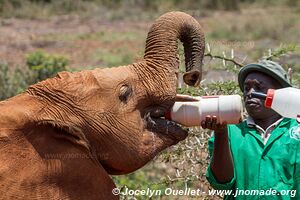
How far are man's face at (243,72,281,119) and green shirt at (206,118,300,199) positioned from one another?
0.08 m

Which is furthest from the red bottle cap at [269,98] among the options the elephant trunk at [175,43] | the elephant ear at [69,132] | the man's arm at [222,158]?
the elephant ear at [69,132]

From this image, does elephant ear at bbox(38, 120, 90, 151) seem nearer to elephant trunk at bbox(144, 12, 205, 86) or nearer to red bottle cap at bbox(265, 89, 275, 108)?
A: elephant trunk at bbox(144, 12, 205, 86)

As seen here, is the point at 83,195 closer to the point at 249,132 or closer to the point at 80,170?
the point at 80,170

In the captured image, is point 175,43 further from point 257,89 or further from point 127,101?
point 257,89

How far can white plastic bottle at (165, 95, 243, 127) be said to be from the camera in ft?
13.0

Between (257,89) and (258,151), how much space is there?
1.03 feet

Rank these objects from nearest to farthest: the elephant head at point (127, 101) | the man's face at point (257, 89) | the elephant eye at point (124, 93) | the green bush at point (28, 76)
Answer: the elephant head at point (127, 101)
the elephant eye at point (124, 93)
the man's face at point (257, 89)
the green bush at point (28, 76)

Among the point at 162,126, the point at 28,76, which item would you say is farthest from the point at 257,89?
the point at 28,76

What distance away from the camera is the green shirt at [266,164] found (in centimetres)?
411

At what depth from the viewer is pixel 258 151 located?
165 inches

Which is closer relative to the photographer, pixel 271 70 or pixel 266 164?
pixel 266 164

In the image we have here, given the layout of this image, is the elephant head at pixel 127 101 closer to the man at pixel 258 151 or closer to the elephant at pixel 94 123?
the elephant at pixel 94 123

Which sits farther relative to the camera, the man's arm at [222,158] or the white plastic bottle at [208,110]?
the man's arm at [222,158]

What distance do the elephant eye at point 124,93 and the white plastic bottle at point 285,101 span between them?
628mm
